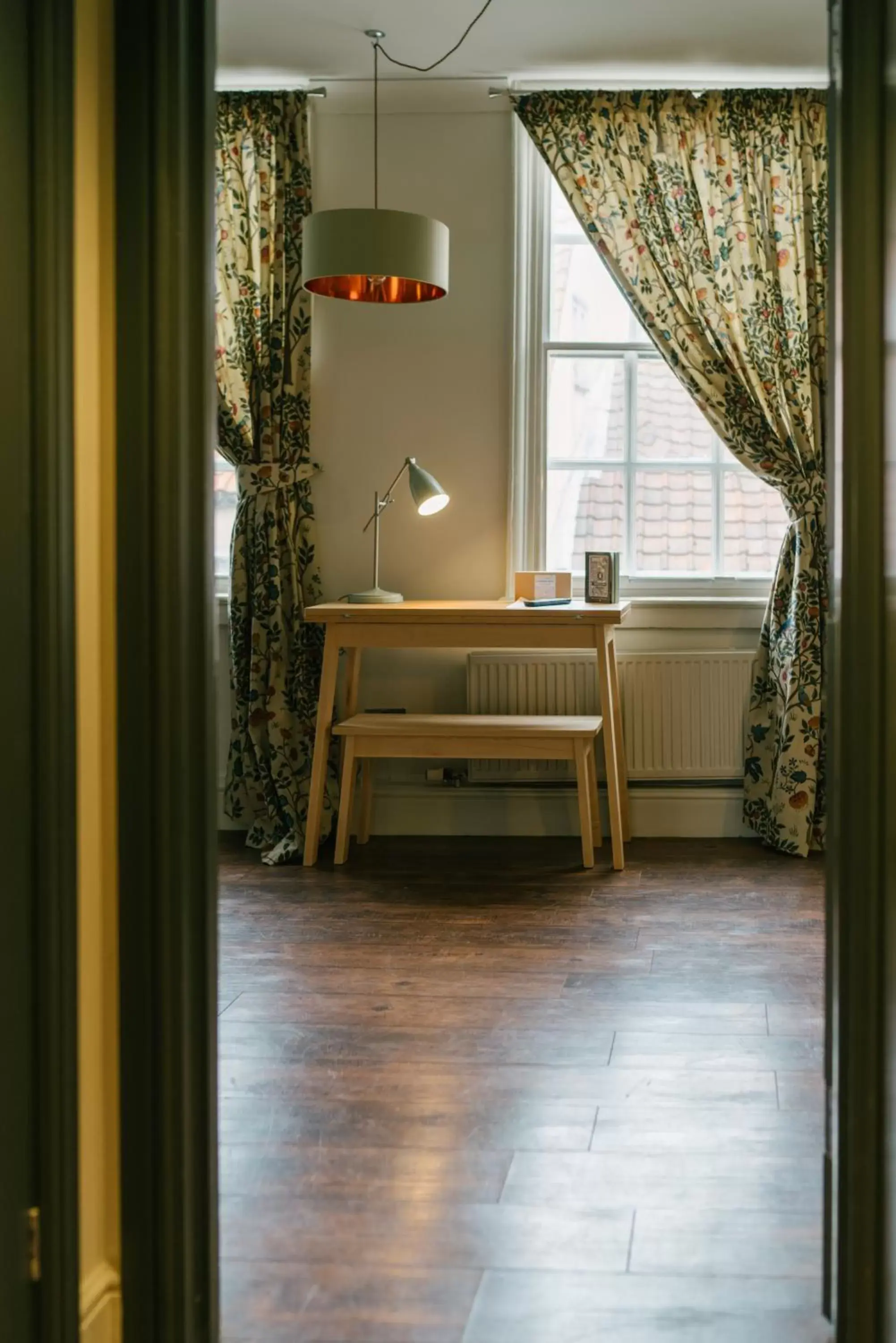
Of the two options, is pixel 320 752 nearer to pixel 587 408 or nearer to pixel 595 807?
pixel 595 807

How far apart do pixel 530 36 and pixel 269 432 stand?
162 cm

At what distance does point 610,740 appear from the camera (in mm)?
4469

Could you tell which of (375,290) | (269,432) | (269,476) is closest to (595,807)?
(269,476)

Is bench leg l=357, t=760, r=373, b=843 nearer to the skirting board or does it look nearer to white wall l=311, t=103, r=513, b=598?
the skirting board

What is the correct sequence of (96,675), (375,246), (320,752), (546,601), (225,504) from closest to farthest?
(96,675), (375,246), (320,752), (546,601), (225,504)

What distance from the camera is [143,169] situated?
5.15 ft

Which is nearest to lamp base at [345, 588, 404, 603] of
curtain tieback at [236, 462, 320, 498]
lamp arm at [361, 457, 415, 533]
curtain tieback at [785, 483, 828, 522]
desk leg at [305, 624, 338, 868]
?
desk leg at [305, 624, 338, 868]

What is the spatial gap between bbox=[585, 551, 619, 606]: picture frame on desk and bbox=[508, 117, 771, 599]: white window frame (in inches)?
15.8

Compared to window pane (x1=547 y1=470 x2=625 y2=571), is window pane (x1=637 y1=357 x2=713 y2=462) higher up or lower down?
higher up

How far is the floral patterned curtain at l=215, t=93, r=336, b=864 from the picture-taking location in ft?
16.1

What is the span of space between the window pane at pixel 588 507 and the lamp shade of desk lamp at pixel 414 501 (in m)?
0.46

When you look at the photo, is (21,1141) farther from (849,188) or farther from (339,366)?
(339,366)

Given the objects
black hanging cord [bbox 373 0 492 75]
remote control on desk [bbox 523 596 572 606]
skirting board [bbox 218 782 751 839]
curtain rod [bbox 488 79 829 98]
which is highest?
black hanging cord [bbox 373 0 492 75]

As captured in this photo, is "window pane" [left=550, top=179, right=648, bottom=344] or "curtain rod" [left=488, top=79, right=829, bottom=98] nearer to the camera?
"curtain rod" [left=488, top=79, right=829, bottom=98]
